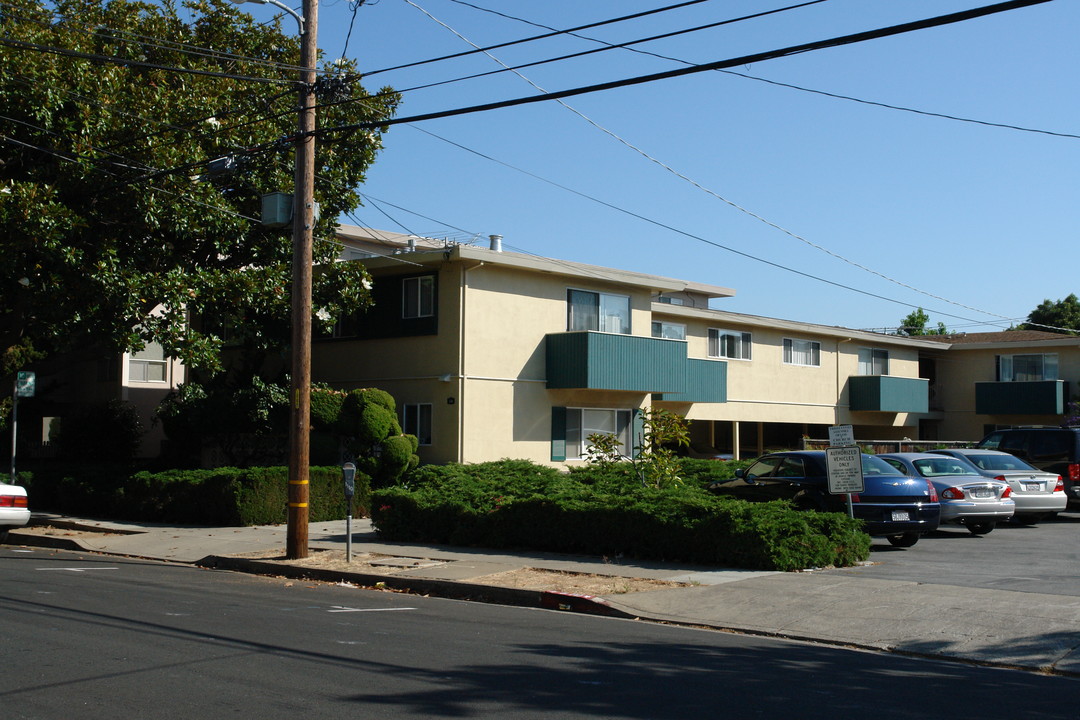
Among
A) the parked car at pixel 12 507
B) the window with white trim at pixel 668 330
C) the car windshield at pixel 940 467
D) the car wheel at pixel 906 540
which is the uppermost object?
the window with white trim at pixel 668 330

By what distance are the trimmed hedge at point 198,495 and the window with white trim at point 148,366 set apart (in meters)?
8.15

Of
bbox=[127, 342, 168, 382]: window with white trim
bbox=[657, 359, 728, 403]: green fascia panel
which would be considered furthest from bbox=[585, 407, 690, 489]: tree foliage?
bbox=[127, 342, 168, 382]: window with white trim

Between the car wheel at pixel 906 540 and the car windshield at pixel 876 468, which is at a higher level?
the car windshield at pixel 876 468

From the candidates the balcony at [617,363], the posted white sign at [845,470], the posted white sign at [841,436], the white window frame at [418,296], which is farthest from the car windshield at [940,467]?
the white window frame at [418,296]

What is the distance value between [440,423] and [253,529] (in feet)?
20.0

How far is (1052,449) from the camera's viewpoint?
23.5 meters

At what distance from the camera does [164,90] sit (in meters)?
21.4

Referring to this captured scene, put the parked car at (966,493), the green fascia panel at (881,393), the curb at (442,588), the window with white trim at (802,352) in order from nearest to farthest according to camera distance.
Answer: the curb at (442,588), the parked car at (966,493), the window with white trim at (802,352), the green fascia panel at (881,393)

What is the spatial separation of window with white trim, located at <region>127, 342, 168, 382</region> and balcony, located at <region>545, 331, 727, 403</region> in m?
A: 13.0

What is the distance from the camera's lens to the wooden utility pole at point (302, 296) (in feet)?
51.7

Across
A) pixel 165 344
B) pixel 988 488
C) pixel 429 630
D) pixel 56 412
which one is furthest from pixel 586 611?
pixel 56 412

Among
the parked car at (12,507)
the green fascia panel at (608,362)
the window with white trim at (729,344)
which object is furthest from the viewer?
the window with white trim at (729,344)

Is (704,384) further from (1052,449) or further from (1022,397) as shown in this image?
(1022,397)

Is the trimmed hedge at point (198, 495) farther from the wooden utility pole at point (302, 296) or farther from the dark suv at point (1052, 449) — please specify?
the dark suv at point (1052, 449)
